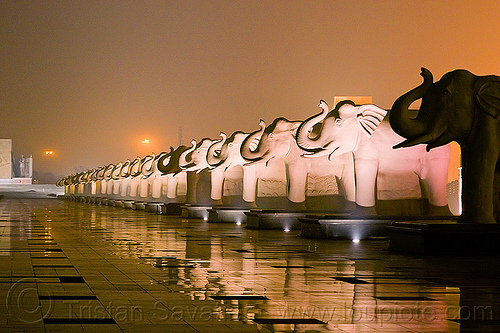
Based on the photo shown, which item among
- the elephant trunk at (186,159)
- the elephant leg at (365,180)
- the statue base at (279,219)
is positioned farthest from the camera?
the elephant trunk at (186,159)

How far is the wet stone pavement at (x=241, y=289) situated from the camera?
746cm

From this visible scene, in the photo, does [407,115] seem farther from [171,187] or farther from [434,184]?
[171,187]

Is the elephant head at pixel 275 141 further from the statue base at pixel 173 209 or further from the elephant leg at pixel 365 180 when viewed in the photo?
the statue base at pixel 173 209

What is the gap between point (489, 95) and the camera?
14883mm

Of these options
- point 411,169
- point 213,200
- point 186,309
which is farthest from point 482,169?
point 213,200

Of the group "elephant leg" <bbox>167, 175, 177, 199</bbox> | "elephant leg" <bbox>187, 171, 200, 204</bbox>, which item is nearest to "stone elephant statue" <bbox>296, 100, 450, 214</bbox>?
"elephant leg" <bbox>187, 171, 200, 204</bbox>

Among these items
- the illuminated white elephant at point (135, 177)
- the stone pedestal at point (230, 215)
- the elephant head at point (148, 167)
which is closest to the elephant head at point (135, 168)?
the illuminated white elephant at point (135, 177)

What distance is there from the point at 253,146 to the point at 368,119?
24.0 ft

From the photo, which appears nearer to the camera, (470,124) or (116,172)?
(470,124)

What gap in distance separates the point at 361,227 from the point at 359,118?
11.2 ft

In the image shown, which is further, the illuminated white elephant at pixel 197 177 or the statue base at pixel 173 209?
the statue base at pixel 173 209

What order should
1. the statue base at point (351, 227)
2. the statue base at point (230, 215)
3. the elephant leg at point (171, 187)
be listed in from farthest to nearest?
the elephant leg at point (171, 187) → the statue base at point (230, 215) → the statue base at point (351, 227)

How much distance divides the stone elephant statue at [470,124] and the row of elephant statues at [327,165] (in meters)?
5.49

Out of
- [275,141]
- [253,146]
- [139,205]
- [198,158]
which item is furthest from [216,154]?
[139,205]
